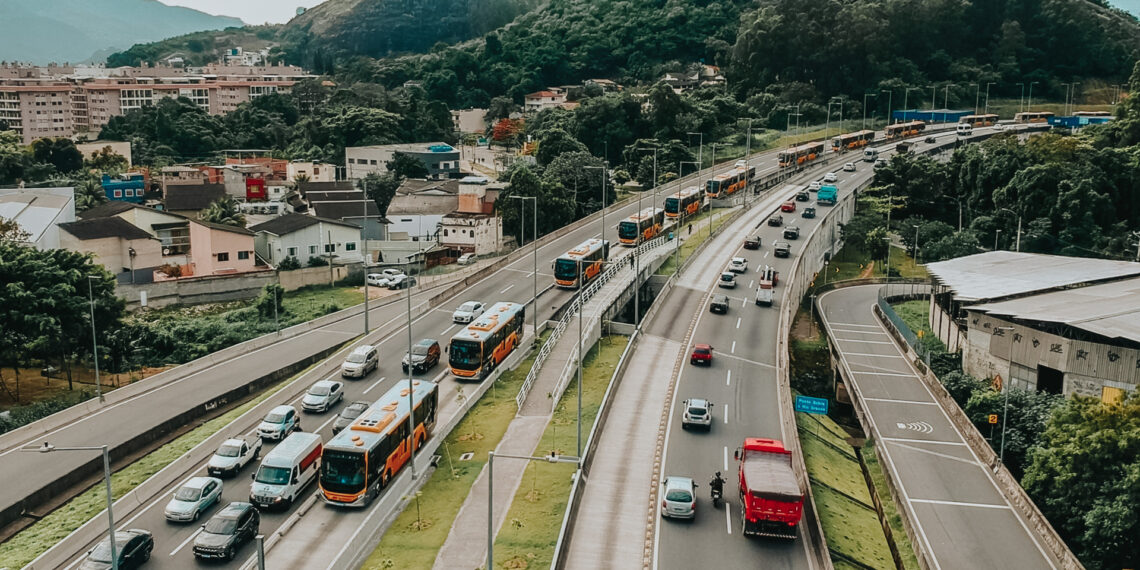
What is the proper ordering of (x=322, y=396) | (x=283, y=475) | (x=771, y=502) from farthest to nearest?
(x=322, y=396) → (x=283, y=475) → (x=771, y=502)

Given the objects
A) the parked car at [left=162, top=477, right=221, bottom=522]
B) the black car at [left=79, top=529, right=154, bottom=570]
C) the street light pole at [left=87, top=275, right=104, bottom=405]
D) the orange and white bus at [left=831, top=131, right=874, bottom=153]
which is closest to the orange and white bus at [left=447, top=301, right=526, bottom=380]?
the parked car at [left=162, top=477, right=221, bottom=522]

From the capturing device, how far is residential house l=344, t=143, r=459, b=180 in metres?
140

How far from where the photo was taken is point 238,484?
39594mm

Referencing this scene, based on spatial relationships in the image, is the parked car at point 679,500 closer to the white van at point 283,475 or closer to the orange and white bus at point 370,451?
the orange and white bus at point 370,451

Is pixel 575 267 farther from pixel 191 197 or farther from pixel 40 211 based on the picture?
pixel 191 197

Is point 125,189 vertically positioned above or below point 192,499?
above

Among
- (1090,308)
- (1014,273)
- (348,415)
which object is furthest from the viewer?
(1014,273)

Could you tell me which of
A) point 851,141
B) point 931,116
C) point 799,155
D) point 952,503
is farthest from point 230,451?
point 931,116

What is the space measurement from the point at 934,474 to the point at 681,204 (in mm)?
50785

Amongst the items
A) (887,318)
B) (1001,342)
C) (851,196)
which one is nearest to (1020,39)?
(851,196)

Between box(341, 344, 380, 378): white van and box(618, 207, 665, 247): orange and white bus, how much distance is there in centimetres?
2983

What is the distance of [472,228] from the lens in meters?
95.9

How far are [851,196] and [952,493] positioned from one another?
65346mm

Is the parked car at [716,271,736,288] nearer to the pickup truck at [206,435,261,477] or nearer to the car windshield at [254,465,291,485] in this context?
the pickup truck at [206,435,261,477]
